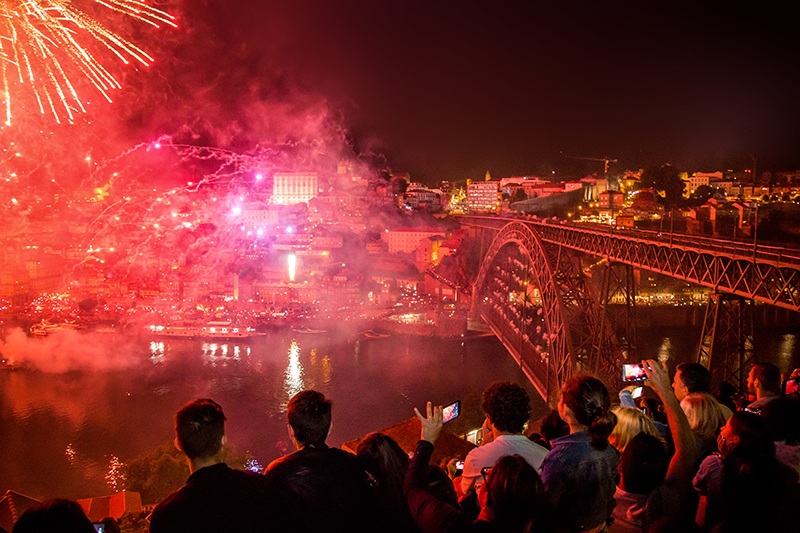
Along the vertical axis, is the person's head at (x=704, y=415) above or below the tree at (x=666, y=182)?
below

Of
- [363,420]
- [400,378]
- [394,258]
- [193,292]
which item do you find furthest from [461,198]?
[363,420]

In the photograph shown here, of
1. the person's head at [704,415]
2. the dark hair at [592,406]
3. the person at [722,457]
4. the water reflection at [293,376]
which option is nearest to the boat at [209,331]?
the water reflection at [293,376]

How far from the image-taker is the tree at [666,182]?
24609 mm

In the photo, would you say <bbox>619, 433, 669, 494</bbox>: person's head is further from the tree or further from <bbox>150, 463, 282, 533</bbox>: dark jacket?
the tree

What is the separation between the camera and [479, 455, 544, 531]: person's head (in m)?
1.11

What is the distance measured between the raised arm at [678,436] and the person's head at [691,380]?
539 millimetres

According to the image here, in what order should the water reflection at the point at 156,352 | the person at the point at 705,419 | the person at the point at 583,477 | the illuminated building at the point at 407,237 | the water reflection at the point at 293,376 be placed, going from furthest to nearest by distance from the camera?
1. the illuminated building at the point at 407,237
2. the water reflection at the point at 156,352
3. the water reflection at the point at 293,376
4. the person at the point at 705,419
5. the person at the point at 583,477

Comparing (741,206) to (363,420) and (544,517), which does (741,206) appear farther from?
(544,517)

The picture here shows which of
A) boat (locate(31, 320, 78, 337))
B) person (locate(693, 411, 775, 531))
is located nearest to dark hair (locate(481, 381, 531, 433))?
person (locate(693, 411, 775, 531))

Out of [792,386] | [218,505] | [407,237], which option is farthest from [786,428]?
[407,237]

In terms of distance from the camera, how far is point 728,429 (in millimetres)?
1562

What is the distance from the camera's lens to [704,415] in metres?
1.85

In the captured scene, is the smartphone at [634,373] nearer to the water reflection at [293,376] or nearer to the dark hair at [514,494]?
the dark hair at [514,494]

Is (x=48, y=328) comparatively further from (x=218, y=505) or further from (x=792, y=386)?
(x=792, y=386)
